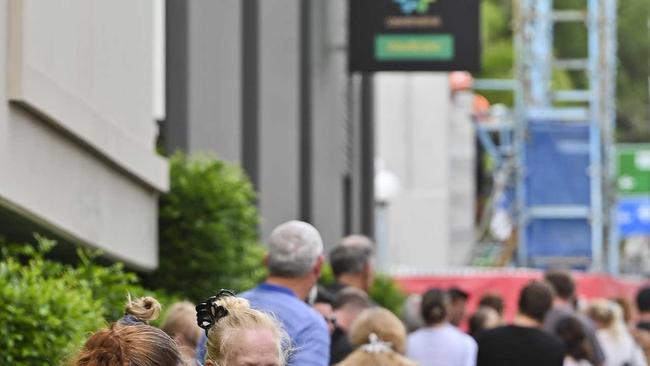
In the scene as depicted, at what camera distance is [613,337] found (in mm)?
14953

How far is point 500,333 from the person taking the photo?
460 inches

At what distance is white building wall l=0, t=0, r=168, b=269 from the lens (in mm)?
8898

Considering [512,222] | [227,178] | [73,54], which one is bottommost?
[512,222]

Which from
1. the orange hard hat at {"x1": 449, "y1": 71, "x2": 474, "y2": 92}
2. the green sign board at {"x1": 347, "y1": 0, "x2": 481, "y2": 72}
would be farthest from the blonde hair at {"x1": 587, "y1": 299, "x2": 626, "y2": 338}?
the orange hard hat at {"x1": 449, "y1": 71, "x2": 474, "y2": 92}

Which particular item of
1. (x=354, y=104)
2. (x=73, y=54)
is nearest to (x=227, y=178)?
(x=73, y=54)

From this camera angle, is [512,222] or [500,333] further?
[512,222]

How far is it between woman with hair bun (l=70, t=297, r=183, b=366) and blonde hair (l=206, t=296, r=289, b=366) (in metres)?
0.42

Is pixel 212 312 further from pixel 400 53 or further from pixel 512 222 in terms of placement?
pixel 512 222

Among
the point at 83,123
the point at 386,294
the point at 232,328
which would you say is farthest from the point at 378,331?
the point at 386,294

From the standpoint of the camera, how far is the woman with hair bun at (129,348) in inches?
179

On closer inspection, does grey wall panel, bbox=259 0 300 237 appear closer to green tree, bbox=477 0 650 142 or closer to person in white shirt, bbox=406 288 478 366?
person in white shirt, bbox=406 288 478 366

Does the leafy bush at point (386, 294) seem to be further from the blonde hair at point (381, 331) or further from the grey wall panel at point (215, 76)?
the blonde hair at point (381, 331)

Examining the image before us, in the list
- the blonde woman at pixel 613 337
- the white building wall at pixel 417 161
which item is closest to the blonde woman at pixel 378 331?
the blonde woman at pixel 613 337

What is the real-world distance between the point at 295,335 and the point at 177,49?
6377mm
